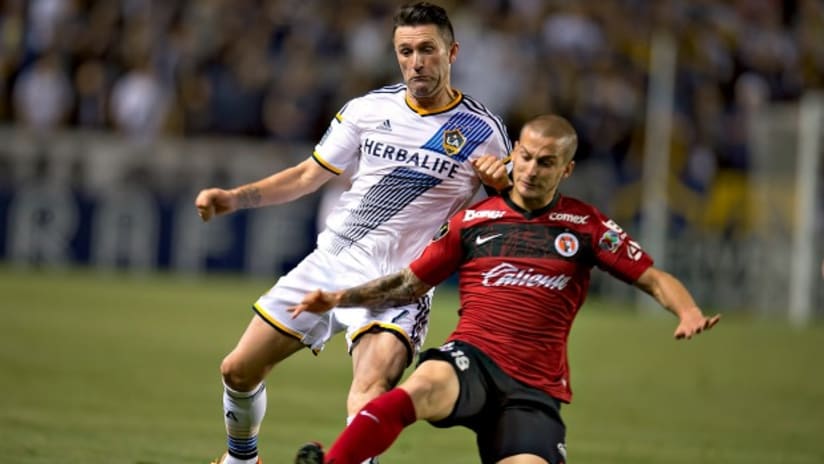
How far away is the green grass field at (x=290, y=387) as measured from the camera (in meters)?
9.45

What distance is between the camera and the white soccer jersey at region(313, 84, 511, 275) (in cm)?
737

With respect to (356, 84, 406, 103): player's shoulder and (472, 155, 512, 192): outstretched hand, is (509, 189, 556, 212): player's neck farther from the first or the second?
(356, 84, 406, 103): player's shoulder

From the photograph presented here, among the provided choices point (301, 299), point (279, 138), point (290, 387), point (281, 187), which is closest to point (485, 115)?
point (281, 187)

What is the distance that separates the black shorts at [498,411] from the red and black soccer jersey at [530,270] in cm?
8

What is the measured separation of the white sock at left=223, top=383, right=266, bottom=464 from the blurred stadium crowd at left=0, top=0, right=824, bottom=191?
45.5ft

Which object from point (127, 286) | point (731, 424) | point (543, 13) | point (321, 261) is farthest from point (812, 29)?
point (321, 261)

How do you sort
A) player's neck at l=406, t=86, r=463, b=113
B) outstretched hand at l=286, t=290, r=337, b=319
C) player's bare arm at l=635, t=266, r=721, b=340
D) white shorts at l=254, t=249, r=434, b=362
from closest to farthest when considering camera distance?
player's bare arm at l=635, t=266, r=721, b=340, outstretched hand at l=286, t=290, r=337, b=319, white shorts at l=254, t=249, r=434, b=362, player's neck at l=406, t=86, r=463, b=113

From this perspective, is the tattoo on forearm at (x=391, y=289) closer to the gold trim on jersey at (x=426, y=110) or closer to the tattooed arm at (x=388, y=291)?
the tattooed arm at (x=388, y=291)

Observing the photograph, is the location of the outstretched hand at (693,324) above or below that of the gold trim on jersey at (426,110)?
below

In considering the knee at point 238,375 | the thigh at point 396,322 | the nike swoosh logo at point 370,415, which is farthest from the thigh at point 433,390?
the knee at point 238,375

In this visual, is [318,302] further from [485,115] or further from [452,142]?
[485,115]

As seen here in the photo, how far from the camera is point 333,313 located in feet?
24.0

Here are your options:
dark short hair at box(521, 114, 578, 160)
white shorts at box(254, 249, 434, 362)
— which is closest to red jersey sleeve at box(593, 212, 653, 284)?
dark short hair at box(521, 114, 578, 160)

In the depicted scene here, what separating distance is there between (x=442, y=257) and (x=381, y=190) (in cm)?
83
